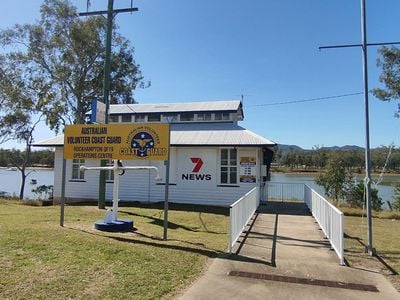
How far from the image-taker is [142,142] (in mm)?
9734

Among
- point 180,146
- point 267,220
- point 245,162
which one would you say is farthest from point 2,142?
point 267,220

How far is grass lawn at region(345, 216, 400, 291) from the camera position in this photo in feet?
24.2

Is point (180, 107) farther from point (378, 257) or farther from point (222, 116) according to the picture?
point (378, 257)

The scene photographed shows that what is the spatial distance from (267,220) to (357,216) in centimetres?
460

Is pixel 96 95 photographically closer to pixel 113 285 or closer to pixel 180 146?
pixel 180 146

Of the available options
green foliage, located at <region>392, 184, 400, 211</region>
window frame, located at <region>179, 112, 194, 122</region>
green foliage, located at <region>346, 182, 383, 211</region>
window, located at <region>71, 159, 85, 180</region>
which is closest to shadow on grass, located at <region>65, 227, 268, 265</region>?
window, located at <region>71, 159, 85, 180</region>

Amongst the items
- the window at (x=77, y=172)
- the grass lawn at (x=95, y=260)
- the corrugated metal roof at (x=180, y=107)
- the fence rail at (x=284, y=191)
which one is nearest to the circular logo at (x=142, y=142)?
the grass lawn at (x=95, y=260)

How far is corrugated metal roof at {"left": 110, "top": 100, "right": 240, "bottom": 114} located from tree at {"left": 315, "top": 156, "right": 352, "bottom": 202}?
7.35 m

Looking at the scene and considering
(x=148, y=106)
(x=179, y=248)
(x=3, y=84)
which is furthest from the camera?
(x=3, y=84)

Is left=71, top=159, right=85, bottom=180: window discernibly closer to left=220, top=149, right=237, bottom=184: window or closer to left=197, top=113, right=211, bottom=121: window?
left=197, top=113, right=211, bottom=121: window

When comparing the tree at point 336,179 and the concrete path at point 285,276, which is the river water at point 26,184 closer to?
the tree at point 336,179

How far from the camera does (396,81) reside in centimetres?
2269

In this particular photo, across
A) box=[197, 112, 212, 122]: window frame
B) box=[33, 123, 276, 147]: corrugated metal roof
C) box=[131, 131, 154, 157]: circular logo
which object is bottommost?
box=[131, 131, 154, 157]: circular logo

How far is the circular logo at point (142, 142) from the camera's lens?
9.64 m
